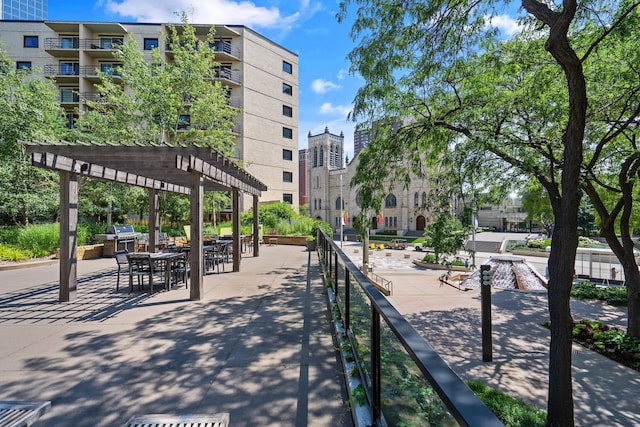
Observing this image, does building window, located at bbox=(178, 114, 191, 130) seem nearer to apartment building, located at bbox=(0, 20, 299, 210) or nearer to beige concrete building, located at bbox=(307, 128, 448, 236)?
apartment building, located at bbox=(0, 20, 299, 210)

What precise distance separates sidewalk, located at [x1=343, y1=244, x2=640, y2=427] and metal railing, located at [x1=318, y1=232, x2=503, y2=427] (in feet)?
11.7

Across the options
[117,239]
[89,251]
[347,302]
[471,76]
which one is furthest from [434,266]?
[89,251]

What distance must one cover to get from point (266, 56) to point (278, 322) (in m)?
33.2

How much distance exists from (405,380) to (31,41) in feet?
142

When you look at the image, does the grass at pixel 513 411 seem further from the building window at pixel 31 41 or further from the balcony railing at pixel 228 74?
the building window at pixel 31 41

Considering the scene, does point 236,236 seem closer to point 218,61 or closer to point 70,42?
point 218,61

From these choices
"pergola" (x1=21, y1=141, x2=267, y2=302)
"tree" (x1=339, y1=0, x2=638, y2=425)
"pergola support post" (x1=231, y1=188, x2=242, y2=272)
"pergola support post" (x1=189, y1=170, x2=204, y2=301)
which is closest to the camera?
"tree" (x1=339, y1=0, x2=638, y2=425)

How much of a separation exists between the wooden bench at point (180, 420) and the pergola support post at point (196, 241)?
3.82 m

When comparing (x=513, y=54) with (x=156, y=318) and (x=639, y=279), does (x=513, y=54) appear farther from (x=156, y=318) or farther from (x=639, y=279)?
(x=156, y=318)

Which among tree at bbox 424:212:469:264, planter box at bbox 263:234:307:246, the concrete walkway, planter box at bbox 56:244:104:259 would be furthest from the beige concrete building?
the concrete walkway

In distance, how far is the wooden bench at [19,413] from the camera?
209 centimetres

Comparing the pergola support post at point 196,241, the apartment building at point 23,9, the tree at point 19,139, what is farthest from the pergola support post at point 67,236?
the apartment building at point 23,9

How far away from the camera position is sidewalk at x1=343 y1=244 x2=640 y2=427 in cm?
435

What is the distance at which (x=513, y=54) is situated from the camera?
5.86 m
